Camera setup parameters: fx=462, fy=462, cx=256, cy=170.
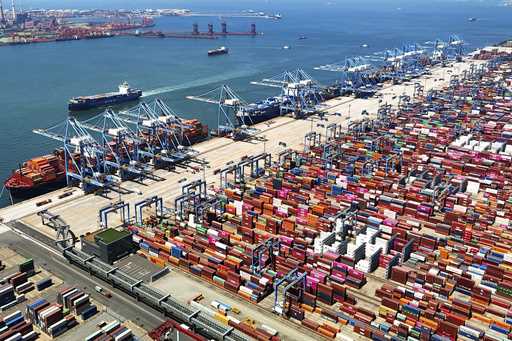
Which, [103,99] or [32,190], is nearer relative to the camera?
[32,190]

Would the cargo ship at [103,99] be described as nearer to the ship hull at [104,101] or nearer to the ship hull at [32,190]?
the ship hull at [104,101]

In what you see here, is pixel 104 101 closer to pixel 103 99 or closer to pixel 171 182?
pixel 103 99

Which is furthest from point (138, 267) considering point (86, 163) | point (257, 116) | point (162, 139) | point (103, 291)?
point (257, 116)

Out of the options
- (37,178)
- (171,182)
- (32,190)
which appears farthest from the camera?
(171,182)

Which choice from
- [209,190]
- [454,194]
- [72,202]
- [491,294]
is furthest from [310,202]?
[72,202]

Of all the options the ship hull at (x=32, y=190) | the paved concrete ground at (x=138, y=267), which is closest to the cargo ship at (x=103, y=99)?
the ship hull at (x=32, y=190)

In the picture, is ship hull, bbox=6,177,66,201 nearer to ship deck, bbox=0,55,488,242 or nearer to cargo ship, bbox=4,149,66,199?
cargo ship, bbox=4,149,66,199

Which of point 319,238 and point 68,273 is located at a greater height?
point 319,238
